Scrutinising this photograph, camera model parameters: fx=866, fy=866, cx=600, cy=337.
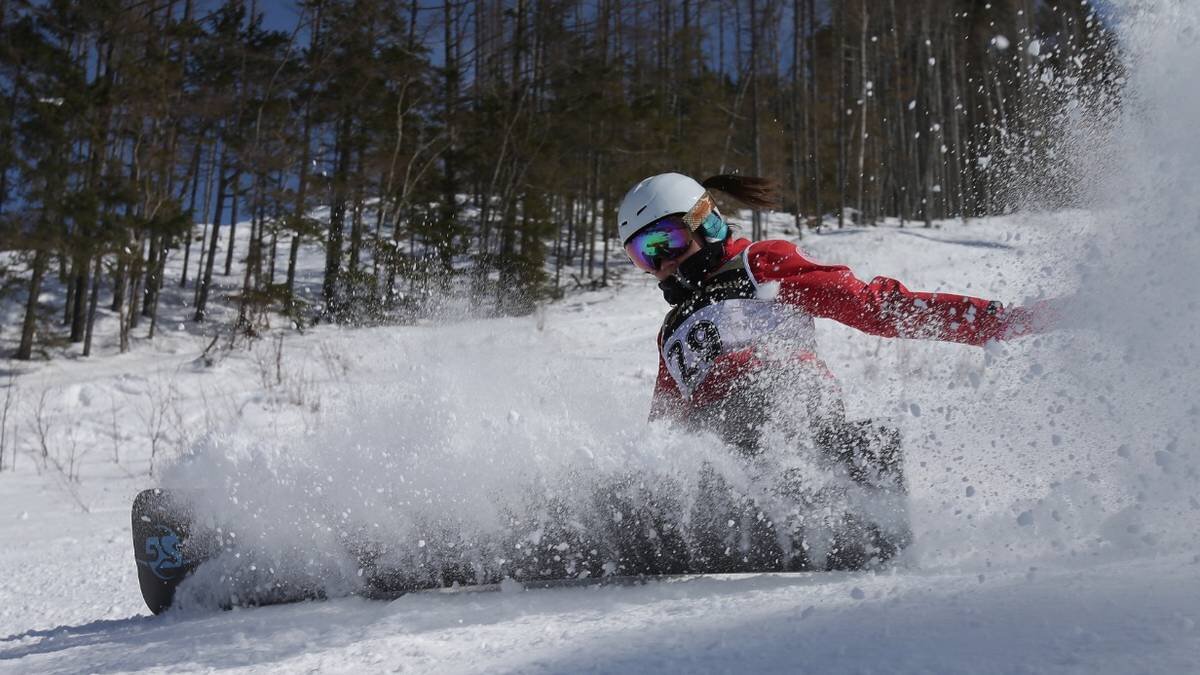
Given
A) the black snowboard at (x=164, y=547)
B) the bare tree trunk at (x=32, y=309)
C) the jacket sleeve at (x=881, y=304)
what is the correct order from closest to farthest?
the jacket sleeve at (x=881, y=304) → the black snowboard at (x=164, y=547) → the bare tree trunk at (x=32, y=309)

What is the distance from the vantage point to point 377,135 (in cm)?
1994

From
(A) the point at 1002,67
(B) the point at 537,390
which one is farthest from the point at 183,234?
(A) the point at 1002,67

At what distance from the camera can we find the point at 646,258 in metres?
3.44

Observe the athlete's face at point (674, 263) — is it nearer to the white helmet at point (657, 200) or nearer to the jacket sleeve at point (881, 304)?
the white helmet at point (657, 200)

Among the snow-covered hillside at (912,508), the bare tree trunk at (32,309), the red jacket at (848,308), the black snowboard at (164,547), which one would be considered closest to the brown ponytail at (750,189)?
the red jacket at (848,308)

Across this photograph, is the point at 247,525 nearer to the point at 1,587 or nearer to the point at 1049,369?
the point at 1,587

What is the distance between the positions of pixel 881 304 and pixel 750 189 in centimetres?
79

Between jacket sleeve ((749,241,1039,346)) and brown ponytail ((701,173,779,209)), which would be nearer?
jacket sleeve ((749,241,1039,346))

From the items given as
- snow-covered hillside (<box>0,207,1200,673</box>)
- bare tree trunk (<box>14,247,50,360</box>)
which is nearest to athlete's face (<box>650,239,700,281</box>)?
snow-covered hillside (<box>0,207,1200,673</box>)

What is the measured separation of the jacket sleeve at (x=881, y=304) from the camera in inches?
105

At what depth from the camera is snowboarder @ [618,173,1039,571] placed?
2.83 meters

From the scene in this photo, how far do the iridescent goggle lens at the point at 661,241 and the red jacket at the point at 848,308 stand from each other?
0.18 meters

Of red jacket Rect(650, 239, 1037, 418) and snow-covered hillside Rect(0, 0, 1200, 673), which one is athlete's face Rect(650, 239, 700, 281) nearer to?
red jacket Rect(650, 239, 1037, 418)

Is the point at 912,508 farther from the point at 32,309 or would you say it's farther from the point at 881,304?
the point at 32,309
